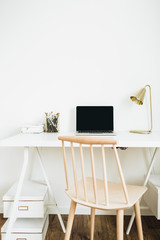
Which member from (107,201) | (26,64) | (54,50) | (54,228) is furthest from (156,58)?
(54,228)

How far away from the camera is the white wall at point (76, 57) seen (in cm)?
200

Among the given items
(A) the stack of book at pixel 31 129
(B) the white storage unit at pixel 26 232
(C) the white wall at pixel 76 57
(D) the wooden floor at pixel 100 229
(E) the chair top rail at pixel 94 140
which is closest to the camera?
(E) the chair top rail at pixel 94 140

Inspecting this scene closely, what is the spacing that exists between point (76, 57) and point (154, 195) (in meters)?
1.42

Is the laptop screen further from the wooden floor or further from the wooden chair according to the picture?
the wooden floor

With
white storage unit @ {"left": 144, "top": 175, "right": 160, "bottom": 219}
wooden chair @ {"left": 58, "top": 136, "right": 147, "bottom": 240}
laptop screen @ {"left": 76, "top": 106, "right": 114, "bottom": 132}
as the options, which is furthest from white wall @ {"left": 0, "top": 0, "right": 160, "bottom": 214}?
wooden chair @ {"left": 58, "top": 136, "right": 147, "bottom": 240}

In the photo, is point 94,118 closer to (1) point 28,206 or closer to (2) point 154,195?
(2) point 154,195

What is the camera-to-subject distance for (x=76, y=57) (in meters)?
2.02

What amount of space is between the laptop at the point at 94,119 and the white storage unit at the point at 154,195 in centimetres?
57

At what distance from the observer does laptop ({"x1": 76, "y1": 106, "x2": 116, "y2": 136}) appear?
1892 millimetres

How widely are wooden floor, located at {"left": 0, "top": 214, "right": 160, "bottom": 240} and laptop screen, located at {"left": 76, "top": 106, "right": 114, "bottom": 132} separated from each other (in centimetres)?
86

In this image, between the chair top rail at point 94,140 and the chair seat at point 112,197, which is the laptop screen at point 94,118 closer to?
the chair seat at point 112,197

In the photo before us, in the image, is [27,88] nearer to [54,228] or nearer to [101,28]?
[101,28]

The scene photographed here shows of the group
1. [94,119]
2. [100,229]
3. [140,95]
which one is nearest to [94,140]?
[94,119]

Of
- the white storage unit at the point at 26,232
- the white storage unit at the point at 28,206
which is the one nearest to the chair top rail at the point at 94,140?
the white storage unit at the point at 28,206
